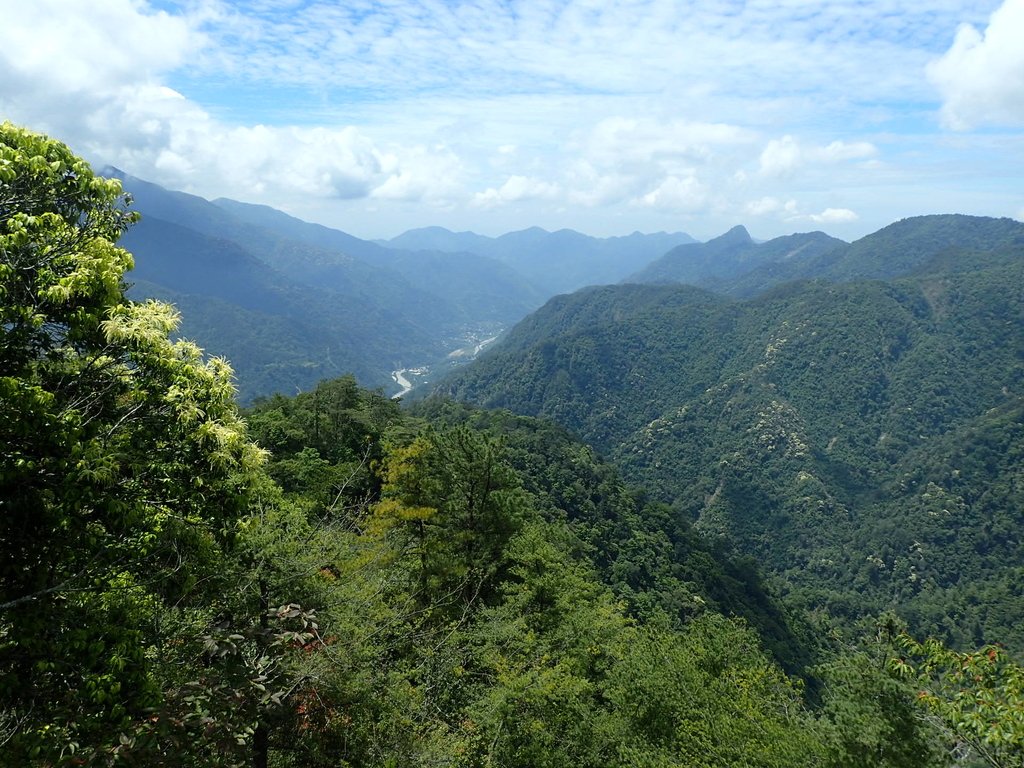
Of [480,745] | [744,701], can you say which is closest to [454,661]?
[480,745]

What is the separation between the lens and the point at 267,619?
10.7 m

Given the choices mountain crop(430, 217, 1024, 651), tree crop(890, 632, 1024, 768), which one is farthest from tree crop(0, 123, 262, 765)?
mountain crop(430, 217, 1024, 651)

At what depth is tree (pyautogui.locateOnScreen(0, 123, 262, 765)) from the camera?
6.09 m

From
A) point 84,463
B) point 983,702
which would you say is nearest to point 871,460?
point 983,702

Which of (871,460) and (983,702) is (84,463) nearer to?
(983,702)

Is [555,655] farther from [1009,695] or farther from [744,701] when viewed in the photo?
[1009,695]

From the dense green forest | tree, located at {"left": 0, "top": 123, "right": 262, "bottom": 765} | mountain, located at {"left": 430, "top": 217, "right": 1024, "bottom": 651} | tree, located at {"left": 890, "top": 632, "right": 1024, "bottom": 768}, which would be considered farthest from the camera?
mountain, located at {"left": 430, "top": 217, "right": 1024, "bottom": 651}

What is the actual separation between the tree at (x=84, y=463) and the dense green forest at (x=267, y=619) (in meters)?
0.04

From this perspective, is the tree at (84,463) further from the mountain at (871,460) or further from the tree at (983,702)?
the mountain at (871,460)

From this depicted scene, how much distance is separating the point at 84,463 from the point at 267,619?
19.4 ft

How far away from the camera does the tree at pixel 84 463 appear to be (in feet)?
20.0

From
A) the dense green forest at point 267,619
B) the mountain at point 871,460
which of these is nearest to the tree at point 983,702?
the dense green forest at point 267,619

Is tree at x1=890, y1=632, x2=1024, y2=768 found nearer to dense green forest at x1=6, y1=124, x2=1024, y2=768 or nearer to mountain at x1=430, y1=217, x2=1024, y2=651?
dense green forest at x1=6, y1=124, x2=1024, y2=768

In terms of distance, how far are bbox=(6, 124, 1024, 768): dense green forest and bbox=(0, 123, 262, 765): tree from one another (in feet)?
0.12
